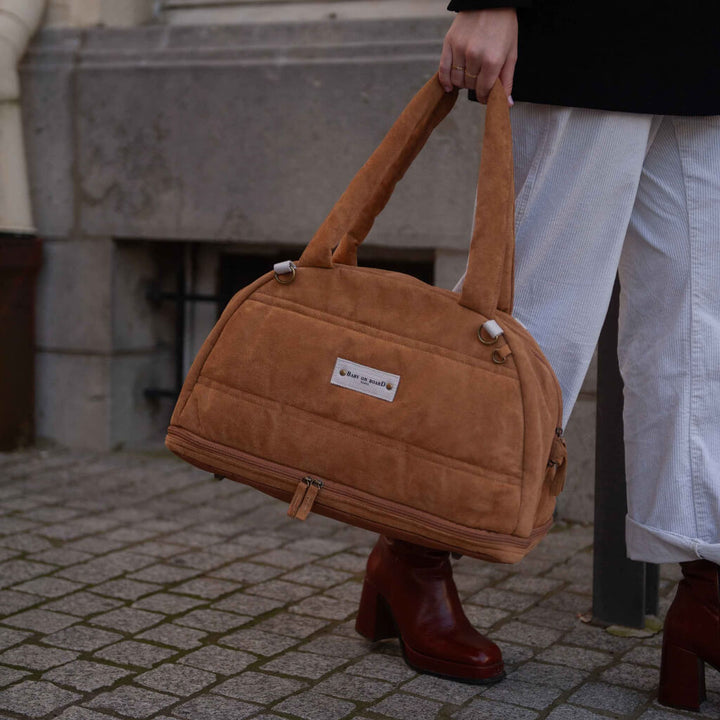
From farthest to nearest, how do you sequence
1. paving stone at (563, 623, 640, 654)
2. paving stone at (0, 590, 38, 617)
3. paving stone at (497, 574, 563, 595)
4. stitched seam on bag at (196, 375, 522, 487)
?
paving stone at (497, 574, 563, 595) → paving stone at (0, 590, 38, 617) → paving stone at (563, 623, 640, 654) → stitched seam on bag at (196, 375, 522, 487)

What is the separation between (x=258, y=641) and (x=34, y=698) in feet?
1.71

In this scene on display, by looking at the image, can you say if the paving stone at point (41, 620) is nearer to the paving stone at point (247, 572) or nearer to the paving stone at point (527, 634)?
the paving stone at point (247, 572)

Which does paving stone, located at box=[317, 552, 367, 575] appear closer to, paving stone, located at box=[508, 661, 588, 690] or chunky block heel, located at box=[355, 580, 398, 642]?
chunky block heel, located at box=[355, 580, 398, 642]

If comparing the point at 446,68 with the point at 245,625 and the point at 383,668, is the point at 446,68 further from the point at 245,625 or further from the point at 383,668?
the point at 245,625

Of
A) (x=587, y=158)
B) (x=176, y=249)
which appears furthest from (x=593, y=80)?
(x=176, y=249)

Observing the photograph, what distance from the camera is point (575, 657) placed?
8.14 ft

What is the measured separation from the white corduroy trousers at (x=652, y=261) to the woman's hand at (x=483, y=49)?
0.15 metres

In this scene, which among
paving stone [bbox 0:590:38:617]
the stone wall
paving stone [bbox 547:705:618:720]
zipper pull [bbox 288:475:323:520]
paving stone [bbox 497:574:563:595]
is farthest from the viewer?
the stone wall

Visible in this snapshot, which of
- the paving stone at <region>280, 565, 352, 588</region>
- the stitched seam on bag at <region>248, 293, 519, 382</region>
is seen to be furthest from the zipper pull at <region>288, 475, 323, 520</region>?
the paving stone at <region>280, 565, 352, 588</region>

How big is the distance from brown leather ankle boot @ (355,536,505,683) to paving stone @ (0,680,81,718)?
654 mm

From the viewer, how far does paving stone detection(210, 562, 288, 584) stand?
2982 mm

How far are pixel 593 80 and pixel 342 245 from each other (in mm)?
560

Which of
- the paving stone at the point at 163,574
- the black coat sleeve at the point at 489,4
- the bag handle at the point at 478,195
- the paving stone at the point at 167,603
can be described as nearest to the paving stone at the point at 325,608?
the paving stone at the point at 167,603

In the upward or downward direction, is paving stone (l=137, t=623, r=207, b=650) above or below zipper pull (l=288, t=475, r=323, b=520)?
below
